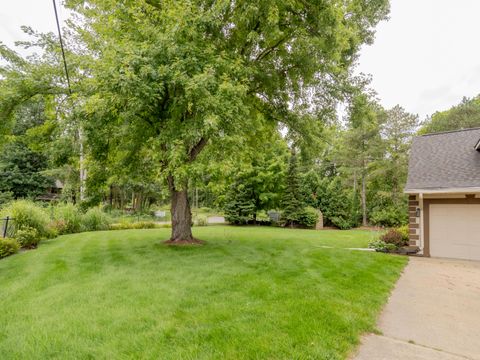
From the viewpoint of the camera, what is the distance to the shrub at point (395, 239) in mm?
10344

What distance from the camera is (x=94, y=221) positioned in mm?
16781

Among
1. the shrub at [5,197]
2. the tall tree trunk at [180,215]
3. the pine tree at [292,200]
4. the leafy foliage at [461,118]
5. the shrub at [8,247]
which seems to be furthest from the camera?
the shrub at [5,197]

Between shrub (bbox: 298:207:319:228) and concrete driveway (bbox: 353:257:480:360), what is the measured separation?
1388 centimetres

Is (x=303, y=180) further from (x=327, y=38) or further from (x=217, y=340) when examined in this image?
(x=217, y=340)

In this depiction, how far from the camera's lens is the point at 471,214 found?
923cm

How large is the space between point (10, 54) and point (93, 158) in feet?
14.8

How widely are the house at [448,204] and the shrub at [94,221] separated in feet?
52.1

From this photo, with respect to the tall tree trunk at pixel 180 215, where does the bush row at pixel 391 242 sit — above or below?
below

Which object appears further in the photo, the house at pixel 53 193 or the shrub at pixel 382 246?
the house at pixel 53 193

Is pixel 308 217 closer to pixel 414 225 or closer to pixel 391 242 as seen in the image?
pixel 391 242

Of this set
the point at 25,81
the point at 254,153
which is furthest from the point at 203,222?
the point at 25,81

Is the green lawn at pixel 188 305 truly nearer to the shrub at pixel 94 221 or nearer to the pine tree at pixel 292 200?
the shrub at pixel 94 221

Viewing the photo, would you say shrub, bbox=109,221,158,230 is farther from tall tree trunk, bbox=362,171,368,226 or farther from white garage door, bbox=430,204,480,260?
tall tree trunk, bbox=362,171,368,226

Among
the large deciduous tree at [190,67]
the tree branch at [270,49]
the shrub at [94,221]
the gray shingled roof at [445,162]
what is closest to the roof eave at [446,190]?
the gray shingled roof at [445,162]
